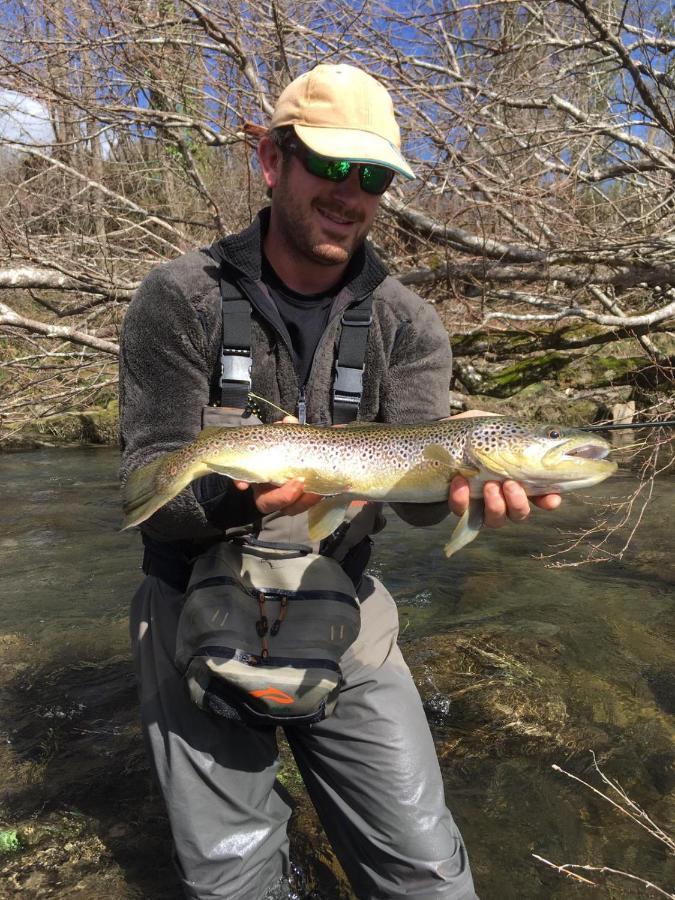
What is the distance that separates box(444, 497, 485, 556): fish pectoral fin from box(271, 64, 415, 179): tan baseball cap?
119 cm

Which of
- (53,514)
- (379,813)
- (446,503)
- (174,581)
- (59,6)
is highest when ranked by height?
(59,6)

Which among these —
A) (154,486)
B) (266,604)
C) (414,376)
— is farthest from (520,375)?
(154,486)

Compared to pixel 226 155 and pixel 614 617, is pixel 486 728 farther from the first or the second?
pixel 226 155

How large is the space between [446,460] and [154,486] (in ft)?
3.20

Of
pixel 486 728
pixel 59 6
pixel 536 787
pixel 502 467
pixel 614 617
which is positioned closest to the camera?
pixel 502 467

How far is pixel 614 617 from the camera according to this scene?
4.98m

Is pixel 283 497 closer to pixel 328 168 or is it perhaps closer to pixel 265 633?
pixel 265 633

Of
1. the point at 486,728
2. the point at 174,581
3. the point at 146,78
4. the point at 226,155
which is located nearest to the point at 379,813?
the point at 174,581

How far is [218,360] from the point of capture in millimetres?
2697

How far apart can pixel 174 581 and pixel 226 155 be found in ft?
26.9

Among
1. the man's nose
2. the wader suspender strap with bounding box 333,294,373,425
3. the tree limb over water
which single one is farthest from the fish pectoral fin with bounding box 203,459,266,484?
the tree limb over water

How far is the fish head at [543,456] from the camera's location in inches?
98.6

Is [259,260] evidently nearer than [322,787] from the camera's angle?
No

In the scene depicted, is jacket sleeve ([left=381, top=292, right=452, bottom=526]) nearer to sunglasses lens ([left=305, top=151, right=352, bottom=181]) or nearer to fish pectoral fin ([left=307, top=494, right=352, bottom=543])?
fish pectoral fin ([left=307, top=494, right=352, bottom=543])
